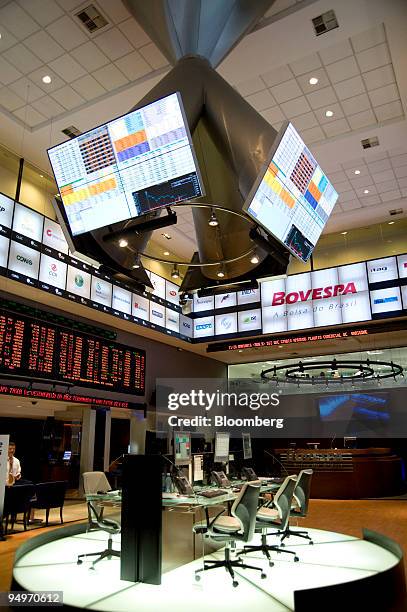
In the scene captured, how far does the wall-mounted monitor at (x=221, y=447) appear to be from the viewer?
6.85 meters

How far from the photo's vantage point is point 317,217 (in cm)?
433

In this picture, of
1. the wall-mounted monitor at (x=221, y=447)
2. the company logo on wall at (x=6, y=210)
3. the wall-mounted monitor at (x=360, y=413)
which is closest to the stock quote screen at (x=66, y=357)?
the company logo on wall at (x=6, y=210)

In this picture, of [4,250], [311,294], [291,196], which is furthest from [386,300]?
[4,250]

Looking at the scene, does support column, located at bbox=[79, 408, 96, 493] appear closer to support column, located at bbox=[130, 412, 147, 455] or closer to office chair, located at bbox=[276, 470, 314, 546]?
support column, located at bbox=[130, 412, 147, 455]

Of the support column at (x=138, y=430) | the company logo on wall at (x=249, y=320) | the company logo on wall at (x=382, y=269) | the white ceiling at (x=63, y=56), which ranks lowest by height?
the support column at (x=138, y=430)

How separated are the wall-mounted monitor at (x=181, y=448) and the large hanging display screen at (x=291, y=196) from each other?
2693 mm

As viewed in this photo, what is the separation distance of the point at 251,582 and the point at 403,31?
6.48 meters

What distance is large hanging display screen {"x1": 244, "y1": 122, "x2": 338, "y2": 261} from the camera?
3.64 meters

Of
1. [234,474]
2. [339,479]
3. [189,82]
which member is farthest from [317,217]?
[339,479]

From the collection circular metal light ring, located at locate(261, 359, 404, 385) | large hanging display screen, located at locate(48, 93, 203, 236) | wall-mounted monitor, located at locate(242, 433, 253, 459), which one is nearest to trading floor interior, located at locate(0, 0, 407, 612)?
large hanging display screen, located at locate(48, 93, 203, 236)

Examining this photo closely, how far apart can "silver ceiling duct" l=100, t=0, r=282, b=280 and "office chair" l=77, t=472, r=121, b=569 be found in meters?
2.83

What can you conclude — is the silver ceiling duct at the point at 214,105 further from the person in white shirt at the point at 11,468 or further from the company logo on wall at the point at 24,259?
the person in white shirt at the point at 11,468

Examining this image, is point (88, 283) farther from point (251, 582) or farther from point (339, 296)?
point (251, 582)

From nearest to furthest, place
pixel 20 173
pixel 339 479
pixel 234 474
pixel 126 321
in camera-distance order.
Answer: pixel 234 474
pixel 20 173
pixel 126 321
pixel 339 479
